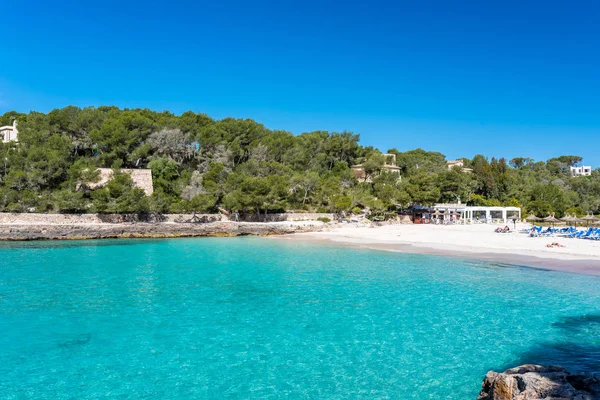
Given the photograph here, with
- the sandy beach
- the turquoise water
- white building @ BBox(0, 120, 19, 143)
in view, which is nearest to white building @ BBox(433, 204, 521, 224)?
the sandy beach

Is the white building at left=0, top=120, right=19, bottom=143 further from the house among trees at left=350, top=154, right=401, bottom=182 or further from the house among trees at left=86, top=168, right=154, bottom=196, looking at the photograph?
the house among trees at left=350, top=154, right=401, bottom=182

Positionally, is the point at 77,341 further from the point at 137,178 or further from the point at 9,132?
the point at 9,132

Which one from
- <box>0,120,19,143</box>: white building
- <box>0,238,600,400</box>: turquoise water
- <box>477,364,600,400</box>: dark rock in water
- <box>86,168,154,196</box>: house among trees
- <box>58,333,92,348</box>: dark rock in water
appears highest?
<box>0,120,19,143</box>: white building

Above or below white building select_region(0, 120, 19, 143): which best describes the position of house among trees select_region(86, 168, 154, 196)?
below

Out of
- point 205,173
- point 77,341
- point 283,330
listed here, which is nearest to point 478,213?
point 205,173

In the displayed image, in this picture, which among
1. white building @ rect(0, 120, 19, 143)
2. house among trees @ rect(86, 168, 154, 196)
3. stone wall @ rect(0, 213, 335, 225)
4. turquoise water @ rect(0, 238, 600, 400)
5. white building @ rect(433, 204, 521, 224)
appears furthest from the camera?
white building @ rect(0, 120, 19, 143)

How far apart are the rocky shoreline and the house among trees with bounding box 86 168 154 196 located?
6312mm

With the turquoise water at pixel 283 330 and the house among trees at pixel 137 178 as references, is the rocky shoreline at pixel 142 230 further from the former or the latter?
the turquoise water at pixel 283 330

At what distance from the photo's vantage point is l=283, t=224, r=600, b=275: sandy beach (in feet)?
70.5

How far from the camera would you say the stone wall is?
Result: 36.4 meters

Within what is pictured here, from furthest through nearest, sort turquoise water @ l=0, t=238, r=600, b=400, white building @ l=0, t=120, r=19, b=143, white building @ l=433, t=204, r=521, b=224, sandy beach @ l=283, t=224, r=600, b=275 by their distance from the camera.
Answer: white building @ l=0, t=120, r=19, b=143
white building @ l=433, t=204, r=521, b=224
sandy beach @ l=283, t=224, r=600, b=275
turquoise water @ l=0, t=238, r=600, b=400

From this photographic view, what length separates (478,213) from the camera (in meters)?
52.2

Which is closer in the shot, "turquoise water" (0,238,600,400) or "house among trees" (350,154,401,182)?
"turquoise water" (0,238,600,400)

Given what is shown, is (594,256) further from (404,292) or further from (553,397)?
(553,397)
